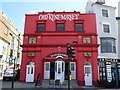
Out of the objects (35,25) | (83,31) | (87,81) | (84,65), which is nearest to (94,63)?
(84,65)

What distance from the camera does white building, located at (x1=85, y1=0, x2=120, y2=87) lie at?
61.1 feet

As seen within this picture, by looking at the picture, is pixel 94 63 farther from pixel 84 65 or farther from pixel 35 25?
pixel 35 25

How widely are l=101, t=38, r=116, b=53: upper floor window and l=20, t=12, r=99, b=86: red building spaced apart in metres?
1.30

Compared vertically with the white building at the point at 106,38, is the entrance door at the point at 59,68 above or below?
below

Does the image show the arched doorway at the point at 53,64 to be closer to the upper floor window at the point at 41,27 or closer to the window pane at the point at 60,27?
the window pane at the point at 60,27

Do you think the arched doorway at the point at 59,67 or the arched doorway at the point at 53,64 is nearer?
the arched doorway at the point at 59,67

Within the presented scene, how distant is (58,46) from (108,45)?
7.41 metres

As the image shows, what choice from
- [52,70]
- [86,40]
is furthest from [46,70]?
[86,40]

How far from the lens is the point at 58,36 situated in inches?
782

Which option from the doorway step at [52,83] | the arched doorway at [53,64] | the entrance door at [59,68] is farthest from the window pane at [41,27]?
the doorway step at [52,83]

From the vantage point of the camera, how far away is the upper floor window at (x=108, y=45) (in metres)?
19.5

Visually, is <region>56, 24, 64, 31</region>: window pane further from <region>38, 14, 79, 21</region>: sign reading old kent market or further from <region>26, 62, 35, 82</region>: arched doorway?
<region>26, 62, 35, 82</region>: arched doorway

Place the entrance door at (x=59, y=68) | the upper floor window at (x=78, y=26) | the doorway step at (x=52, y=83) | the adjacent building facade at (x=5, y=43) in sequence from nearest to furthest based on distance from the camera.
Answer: the doorway step at (x=52, y=83) < the entrance door at (x=59, y=68) < the upper floor window at (x=78, y=26) < the adjacent building facade at (x=5, y=43)

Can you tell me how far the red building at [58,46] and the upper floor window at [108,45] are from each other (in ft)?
4.27
